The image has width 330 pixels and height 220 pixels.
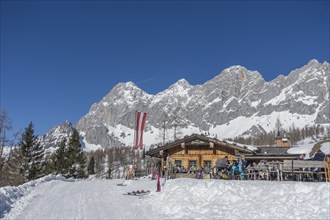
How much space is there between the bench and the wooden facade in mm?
9501

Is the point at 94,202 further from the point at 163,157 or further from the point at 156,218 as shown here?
the point at 163,157

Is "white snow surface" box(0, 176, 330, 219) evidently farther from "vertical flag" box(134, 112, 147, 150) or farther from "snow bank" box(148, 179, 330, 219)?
"vertical flag" box(134, 112, 147, 150)

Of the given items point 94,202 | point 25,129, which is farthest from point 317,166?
point 25,129

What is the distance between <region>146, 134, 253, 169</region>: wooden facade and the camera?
30.0m

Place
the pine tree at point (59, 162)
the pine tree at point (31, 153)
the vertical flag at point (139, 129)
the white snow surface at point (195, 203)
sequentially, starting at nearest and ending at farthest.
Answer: the white snow surface at point (195, 203) < the vertical flag at point (139, 129) < the pine tree at point (31, 153) < the pine tree at point (59, 162)

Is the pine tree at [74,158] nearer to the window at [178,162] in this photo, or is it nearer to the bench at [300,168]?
the window at [178,162]

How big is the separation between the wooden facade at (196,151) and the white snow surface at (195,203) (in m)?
11.9

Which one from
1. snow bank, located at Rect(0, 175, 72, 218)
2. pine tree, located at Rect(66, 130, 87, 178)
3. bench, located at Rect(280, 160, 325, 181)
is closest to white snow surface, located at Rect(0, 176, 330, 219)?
snow bank, located at Rect(0, 175, 72, 218)

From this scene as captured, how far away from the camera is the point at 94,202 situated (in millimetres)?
17516

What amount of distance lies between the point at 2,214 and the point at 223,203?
372 inches

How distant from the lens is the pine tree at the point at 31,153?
146 feet

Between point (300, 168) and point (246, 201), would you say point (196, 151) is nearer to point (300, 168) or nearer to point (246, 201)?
point (300, 168)

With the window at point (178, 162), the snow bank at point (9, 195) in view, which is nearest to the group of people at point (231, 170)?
the window at point (178, 162)

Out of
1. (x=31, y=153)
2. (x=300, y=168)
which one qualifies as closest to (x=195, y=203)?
(x=300, y=168)
